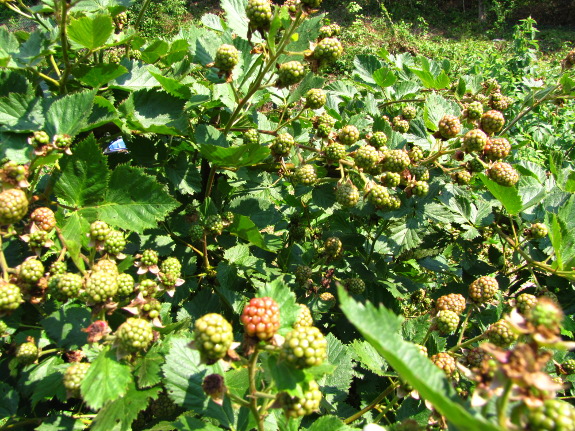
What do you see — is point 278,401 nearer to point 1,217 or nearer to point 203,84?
point 1,217

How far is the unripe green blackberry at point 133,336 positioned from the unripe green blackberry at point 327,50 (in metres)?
1.04

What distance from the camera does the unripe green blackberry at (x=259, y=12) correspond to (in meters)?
1.28

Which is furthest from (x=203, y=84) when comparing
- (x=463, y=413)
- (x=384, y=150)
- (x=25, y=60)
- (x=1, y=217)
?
(x=463, y=413)

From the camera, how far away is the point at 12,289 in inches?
43.6

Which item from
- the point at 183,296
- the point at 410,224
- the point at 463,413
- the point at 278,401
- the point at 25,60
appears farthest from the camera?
the point at 410,224

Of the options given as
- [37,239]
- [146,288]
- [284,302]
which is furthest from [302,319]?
[37,239]

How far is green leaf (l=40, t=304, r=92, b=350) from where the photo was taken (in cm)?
129

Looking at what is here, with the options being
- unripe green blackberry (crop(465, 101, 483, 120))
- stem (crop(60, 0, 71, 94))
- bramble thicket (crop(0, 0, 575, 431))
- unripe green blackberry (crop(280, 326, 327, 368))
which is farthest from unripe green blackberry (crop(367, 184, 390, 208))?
stem (crop(60, 0, 71, 94))

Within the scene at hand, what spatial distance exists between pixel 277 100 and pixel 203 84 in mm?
414

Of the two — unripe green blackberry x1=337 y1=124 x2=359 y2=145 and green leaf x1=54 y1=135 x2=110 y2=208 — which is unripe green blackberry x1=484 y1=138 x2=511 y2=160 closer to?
unripe green blackberry x1=337 y1=124 x2=359 y2=145

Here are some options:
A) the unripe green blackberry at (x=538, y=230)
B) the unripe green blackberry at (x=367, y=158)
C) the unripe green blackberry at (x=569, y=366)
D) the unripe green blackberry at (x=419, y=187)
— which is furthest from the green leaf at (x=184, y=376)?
the unripe green blackberry at (x=538, y=230)

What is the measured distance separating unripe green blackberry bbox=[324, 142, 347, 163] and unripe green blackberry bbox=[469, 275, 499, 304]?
0.74 meters

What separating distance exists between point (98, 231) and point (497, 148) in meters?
1.49

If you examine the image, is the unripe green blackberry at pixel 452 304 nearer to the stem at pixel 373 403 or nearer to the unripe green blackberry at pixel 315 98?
the stem at pixel 373 403
